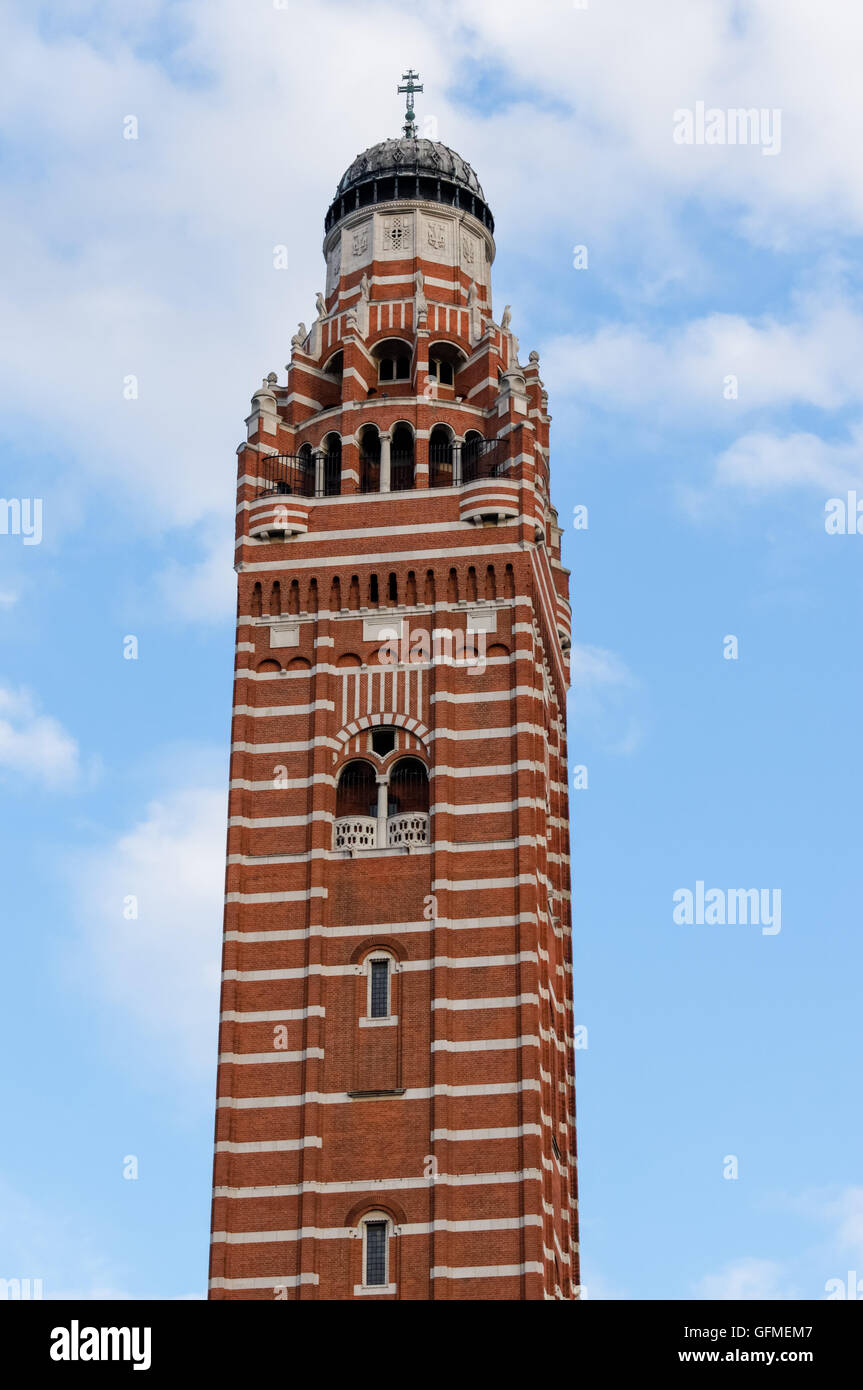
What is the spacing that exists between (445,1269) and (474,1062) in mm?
6085

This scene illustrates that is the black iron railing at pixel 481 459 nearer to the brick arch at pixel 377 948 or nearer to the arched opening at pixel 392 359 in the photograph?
the arched opening at pixel 392 359

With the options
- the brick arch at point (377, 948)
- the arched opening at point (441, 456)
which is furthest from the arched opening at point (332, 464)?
the brick arch at point (377, 948)

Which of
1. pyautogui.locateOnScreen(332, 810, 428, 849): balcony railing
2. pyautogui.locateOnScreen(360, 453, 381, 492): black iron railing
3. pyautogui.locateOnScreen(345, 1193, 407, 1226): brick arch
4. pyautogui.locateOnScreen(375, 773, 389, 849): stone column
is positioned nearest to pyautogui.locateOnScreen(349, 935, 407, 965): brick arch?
pyautogui.locateOnScreen(332, 810, 428, 849): balcony railing

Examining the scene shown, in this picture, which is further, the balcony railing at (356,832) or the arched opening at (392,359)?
the arched opening at (392,359)

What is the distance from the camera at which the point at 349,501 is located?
7812 centimetres

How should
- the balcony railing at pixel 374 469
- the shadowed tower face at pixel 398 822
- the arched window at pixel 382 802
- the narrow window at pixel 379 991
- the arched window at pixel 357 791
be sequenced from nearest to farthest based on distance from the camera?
the shadowed tower face at pixel 398 822, the narrow window at pixel 379 991, the arched window at pixel 382 802, the arched window at pixel 357 791, the balcony railing at pixel 374 469

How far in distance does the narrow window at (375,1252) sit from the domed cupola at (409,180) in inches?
1495

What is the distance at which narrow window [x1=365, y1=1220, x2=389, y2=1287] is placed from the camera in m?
66.3

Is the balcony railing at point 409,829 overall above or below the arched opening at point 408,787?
below

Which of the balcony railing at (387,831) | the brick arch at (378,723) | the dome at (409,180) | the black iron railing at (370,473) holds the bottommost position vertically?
the balcony railing at (387,831)

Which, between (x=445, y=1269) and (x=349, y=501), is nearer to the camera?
(x=445, y=1269)

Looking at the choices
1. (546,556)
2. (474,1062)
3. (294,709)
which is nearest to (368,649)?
(294,709)

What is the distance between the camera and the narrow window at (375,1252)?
6631 centimetres
